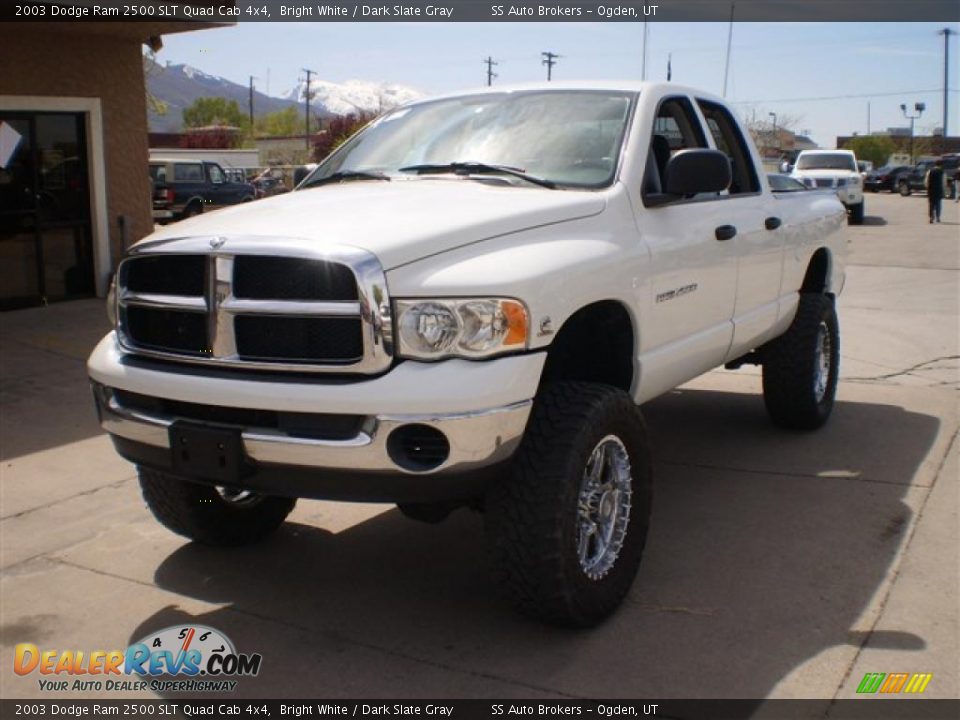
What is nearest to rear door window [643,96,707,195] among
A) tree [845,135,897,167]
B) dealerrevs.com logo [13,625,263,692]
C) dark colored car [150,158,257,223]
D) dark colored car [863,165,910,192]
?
dealerrevs.com logo [13,625,263,692]

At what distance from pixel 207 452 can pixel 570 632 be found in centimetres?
148

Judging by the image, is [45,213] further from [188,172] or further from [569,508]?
[188,172]

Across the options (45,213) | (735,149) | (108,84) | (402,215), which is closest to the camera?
(402,215)

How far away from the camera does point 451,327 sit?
347 cm

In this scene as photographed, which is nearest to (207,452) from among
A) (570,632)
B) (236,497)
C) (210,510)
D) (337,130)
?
(210,510)

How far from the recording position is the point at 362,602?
14.3ft

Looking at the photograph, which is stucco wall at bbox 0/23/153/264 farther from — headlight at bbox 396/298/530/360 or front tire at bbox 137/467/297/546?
headlight at bbox 396/298/530/360

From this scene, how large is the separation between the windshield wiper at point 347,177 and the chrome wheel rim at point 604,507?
1639 millimetres

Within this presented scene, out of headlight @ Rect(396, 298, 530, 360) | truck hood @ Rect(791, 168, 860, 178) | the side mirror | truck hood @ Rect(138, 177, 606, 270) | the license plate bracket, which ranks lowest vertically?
the license plate bracket

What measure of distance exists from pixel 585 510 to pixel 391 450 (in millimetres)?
877

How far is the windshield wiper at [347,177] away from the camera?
4.83 m

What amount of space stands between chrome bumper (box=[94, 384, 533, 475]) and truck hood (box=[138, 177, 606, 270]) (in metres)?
0.54

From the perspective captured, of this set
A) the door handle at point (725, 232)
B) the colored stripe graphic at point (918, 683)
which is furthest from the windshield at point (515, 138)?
the colored stripe graphic at point (918, 683)

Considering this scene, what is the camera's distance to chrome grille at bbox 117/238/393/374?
344 centimetres
